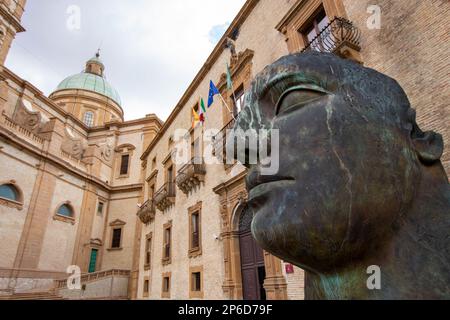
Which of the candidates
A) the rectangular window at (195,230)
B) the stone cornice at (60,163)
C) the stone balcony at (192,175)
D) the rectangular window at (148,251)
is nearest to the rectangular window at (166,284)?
the rectangular window at (195,230)

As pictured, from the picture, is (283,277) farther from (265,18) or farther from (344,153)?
(265,18)

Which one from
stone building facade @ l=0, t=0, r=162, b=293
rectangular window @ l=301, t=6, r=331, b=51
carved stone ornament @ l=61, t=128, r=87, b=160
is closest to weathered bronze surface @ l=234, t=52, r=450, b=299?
rectangular window @ l=301, t=6, r=331, b=51

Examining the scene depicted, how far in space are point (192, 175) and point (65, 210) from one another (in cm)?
1528

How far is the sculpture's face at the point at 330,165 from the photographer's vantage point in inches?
39.9

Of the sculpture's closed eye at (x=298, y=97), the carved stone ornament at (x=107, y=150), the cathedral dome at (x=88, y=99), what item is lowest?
the sculpture's closed eye at (x=298, y=97)

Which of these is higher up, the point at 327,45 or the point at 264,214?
the point at 327,45

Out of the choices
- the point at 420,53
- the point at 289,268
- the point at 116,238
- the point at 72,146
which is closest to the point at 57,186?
the point at 116,238

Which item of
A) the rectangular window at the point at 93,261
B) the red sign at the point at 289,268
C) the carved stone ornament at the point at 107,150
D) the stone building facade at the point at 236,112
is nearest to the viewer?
the stone building facade at the point at 236,112

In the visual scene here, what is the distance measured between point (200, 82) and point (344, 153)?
48.9 feet

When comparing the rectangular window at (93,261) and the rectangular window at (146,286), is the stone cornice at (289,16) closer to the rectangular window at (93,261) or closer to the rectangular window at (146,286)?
the rectangular window at (146,286)

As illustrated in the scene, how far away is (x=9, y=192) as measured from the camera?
17062 mm

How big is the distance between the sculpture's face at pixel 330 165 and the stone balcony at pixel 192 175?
10731 mm

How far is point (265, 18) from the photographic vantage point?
10086 millimetres
